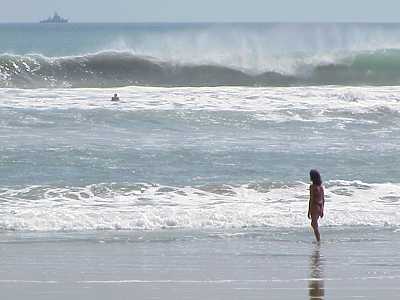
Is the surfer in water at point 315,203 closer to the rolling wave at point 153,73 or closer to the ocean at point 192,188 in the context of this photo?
the ocean at point 192,188

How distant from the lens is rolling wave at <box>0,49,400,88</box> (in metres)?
34.7

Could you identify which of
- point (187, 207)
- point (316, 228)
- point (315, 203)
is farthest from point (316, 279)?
point (187, 207)

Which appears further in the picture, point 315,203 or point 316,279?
point 315,203

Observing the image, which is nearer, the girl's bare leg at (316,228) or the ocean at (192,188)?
the ocean at (192,188)

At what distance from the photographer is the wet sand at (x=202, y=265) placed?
9828mm

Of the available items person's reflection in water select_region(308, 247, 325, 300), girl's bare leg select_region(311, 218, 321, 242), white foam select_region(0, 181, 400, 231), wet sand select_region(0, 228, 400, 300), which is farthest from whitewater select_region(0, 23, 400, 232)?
person's reflection in water select_region(308, 247, 325, 300)

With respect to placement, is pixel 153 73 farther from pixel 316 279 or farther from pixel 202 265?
pixel 316 279

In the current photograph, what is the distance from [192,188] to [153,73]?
2060 centimetres

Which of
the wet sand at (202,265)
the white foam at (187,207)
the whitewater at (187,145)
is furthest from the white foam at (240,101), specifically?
the wet sand at (202,265)

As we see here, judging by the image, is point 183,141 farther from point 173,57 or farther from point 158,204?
point 173,57

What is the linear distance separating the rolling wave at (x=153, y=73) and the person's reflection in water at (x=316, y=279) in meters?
21.9

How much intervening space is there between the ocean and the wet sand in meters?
0.02

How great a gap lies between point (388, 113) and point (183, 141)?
23.1 ft

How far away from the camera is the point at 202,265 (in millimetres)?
11164
